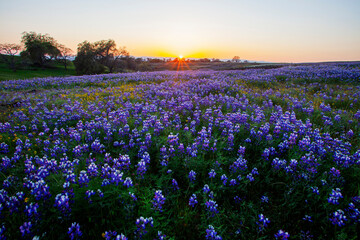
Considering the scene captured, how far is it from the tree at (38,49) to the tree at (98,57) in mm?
21061

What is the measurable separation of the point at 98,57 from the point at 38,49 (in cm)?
2749

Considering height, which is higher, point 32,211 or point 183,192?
point 32,211

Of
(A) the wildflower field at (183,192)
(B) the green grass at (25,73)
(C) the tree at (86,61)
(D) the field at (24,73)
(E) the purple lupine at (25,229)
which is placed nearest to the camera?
(E) the purple lupine at (25,229)

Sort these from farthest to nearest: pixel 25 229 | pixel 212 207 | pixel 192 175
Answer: pixel 192 175, pixel 212 207, pixel 25 229

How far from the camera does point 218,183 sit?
11.0 ft

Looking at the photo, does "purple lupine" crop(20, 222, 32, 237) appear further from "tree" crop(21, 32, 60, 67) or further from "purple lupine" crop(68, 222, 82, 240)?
"tree" crop(21, 32, 60, 67)

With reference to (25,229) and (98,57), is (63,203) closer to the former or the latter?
(25,229)

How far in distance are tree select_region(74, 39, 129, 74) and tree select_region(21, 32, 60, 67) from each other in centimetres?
2106

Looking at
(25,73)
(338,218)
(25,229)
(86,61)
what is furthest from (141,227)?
(86,61)

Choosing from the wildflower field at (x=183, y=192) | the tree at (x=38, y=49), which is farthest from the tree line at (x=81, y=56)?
the wildflower field at (x=183, y=192)

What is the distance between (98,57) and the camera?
63500 mm

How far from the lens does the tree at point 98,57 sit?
59719 millimetres

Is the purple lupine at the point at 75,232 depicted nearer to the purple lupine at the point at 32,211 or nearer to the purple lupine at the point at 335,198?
the purple lupine at the point at 32,211

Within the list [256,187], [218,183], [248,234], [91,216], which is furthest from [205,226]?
[91,216]
